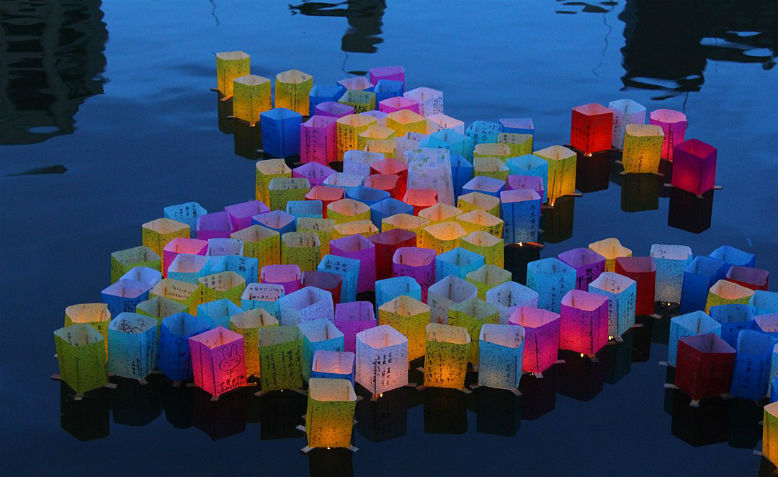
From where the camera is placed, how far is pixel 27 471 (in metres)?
5.05

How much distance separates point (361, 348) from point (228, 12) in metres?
7.50

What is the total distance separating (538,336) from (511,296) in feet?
1.29

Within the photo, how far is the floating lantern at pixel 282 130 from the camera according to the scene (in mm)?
8305

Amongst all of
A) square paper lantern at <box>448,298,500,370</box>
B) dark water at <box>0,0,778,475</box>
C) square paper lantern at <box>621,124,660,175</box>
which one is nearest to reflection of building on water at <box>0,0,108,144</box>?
dark water at <box>0,0,778,475</box>

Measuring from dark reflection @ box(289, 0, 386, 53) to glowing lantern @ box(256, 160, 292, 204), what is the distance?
3.54 metres

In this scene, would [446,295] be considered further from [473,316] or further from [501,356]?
[501,356]

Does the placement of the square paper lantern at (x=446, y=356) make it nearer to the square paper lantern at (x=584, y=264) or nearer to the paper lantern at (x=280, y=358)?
the paper lantern at (x=280, y=358)

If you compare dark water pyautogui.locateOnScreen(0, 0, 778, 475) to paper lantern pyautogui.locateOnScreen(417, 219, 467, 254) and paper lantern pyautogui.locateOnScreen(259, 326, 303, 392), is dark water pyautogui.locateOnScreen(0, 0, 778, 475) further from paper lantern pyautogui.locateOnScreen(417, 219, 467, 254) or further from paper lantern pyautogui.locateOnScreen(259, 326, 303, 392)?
paper lantern pyautogui.locateOnScreen(417, 219, 467, 254)

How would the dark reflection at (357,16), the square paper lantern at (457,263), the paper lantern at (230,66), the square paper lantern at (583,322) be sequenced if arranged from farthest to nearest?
the dark reflection at (357,16) < the paper lantern at (230,66) < the square paper lantern at (457,263) < the square paper lantern at (583,322)

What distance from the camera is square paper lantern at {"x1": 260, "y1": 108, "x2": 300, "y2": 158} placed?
8.30m

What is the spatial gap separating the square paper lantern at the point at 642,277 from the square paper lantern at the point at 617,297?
14cm

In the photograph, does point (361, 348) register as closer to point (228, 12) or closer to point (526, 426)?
point (526, 426)

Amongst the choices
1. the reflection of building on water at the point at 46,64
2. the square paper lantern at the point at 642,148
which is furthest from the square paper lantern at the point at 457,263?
the reflection of building on water at the point at 46,64

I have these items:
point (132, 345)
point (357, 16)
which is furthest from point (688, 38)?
point (132, 345)
